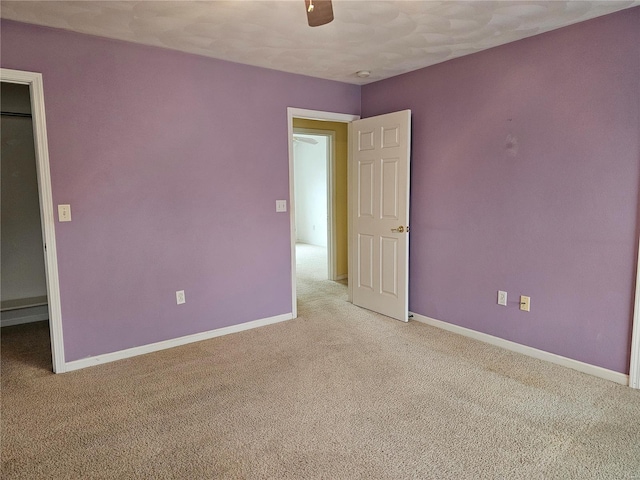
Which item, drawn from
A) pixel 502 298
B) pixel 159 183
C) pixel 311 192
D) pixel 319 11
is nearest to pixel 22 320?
pixel 159 183

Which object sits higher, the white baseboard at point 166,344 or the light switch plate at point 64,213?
the light switch plate at point 64,213

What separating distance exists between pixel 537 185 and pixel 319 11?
211 centimetres

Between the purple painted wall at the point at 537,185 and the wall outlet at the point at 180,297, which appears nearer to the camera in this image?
the purple painted wall at the point at 537,185

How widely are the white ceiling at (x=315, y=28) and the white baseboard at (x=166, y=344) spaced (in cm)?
238

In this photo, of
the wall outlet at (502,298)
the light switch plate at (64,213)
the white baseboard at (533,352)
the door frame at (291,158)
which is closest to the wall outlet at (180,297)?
the light switch plate at (64,213)

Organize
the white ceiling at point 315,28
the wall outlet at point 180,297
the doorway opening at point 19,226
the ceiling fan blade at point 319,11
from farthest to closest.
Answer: the doorway opening at point 19,226
the wall outlet at point 180,297
the white ceiling at point 315,28
the ceiling fan blade at point 319,11

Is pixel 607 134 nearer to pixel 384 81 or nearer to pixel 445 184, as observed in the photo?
pixel 445 184

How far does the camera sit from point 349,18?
2518mm

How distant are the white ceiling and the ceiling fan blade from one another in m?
0.59

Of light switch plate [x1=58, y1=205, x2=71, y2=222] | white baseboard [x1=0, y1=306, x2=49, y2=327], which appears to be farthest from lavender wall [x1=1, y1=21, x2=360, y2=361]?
white baseboard [x1=0, y1=306, x2=49, y2=327]

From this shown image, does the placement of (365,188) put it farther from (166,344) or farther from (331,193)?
(166,344)

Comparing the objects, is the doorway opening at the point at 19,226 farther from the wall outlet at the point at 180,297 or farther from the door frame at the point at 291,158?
the door frame at the point at 291,158

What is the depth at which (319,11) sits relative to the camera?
5.76 feet

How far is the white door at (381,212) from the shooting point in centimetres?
379
